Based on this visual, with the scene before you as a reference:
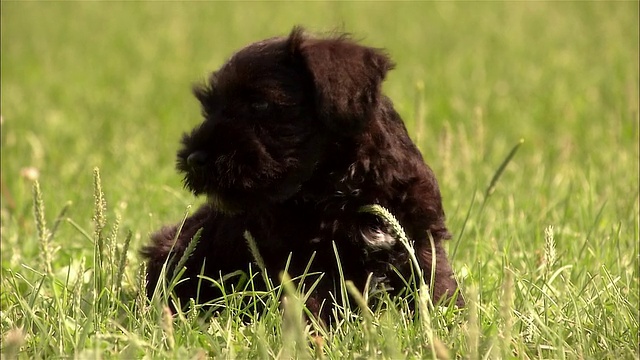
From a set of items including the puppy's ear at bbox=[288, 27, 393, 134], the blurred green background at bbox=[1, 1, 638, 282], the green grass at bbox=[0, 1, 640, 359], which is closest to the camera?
the green grass at bbox=[0, 1, 640, 359]

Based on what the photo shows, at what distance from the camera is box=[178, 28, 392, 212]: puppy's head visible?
2.93 m

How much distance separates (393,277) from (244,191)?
0.54 m

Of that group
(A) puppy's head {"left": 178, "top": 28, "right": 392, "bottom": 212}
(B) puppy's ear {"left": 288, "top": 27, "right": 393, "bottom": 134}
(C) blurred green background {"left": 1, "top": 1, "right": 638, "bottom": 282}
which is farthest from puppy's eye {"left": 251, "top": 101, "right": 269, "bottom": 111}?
(C) blurred green background {"left": 1, "top": 1, "right": 638, "bottom": 282}

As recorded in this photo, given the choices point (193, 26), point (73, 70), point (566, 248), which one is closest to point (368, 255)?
point (566, 248)

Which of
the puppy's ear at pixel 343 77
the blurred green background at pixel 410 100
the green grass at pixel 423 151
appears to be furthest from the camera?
the blurred green background at pixel 410 100

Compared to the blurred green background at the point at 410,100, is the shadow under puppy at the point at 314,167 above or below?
above

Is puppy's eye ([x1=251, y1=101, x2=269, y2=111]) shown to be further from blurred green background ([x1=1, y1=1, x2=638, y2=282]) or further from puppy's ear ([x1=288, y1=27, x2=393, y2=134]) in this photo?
blurred green background ([x1=1, y1=1, x2=638, y2=282])

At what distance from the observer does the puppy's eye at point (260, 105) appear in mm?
3000

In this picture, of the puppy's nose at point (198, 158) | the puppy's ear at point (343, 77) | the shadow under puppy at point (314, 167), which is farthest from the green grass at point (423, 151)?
the puppy's ear at point (343, 77)

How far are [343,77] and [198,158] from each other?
503 millimetres

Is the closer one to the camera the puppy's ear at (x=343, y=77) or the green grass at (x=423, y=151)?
the green grass at (x=423, y=151)

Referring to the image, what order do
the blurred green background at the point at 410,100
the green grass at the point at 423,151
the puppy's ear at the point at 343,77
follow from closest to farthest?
the green grass at the point at 423,151, the puppy's ear at the point at 343,77, the blurred green background at the point at 410,100

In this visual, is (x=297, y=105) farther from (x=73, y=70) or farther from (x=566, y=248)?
(x=73, y=70)

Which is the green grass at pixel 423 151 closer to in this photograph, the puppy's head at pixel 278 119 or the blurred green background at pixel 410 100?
the blurred green background at pixel 410 100
